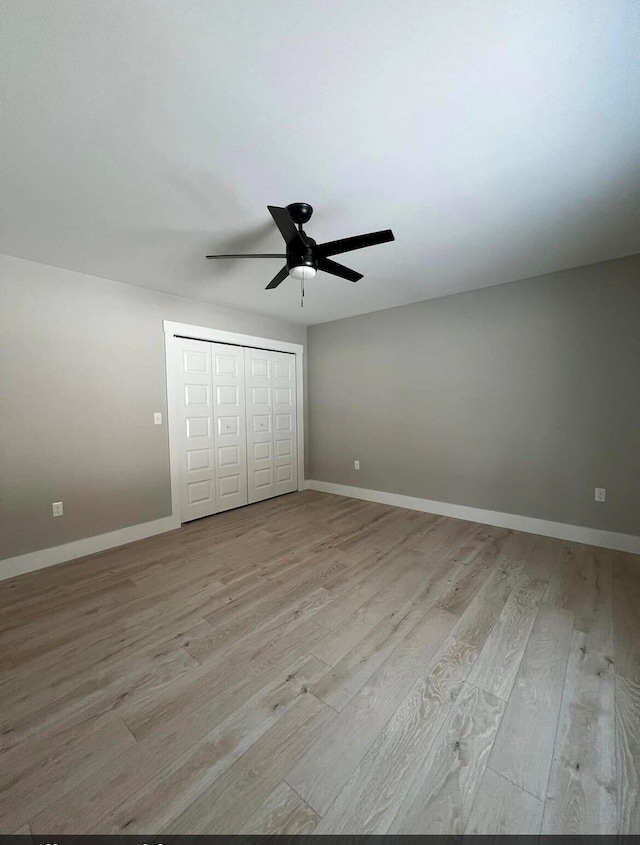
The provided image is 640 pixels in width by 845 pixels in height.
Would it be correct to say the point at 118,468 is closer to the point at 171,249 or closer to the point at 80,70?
the point at 171,249

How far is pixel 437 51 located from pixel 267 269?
1844mm

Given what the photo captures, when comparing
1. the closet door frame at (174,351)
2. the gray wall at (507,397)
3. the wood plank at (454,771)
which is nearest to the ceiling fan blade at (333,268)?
the gray wall at (507,397)

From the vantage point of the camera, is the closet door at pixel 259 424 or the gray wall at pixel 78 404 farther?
the closet door at pixel 259 424

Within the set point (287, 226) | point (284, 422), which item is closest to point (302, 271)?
point (287, 226)

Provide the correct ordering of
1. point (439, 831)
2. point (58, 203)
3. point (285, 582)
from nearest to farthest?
point (439, 831)
point (58, 203)
point (285, 582)

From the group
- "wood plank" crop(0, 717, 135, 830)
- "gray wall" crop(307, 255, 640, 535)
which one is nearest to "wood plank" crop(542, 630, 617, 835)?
"wood plank" crop(0, 717, 135, 830)

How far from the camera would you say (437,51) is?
1113 millimetres

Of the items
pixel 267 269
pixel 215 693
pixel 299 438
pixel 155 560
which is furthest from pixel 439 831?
pixel 299 438

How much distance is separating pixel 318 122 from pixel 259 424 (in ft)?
10.9

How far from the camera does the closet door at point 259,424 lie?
420cm

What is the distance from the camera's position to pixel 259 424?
432cm

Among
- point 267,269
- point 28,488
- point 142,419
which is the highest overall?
point 267,269

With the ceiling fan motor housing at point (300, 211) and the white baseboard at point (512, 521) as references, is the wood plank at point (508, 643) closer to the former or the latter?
the white baseboard at point (512, 521)

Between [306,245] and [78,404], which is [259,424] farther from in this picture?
[306,245]
